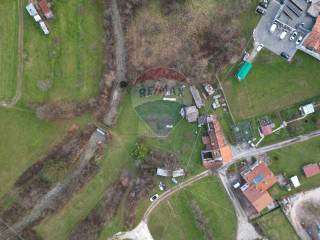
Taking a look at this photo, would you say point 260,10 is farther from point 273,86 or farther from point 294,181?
point 294,181

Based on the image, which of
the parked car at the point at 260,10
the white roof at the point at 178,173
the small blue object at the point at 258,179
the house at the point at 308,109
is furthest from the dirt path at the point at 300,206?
the parked car at the point at 260,10

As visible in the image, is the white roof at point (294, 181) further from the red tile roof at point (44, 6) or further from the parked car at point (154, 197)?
the red tile roof at point (44, 6)

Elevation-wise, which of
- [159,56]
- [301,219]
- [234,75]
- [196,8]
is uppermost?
[196,8]

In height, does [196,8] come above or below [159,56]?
above

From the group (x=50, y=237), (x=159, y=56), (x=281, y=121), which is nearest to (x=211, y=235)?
(x=281, y=121)

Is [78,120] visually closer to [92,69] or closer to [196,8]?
[92,69]

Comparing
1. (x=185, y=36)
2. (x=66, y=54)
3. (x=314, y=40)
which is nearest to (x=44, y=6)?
(x=66, y=54)

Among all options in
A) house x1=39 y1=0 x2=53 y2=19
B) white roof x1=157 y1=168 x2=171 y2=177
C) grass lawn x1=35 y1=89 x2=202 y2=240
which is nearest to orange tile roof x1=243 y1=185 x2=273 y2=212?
grass lawn x1=35 y1=89 x2=202 y2=240
